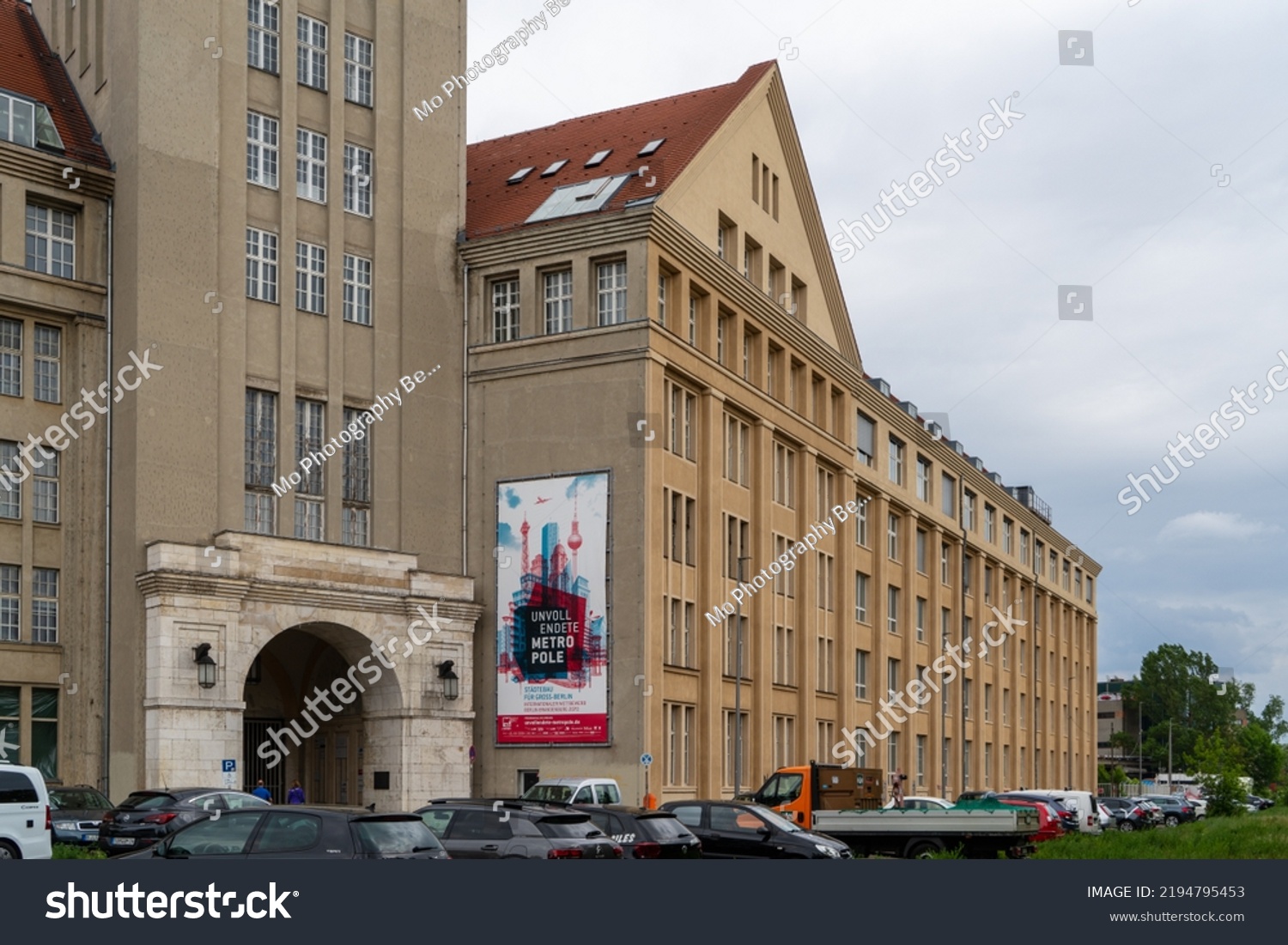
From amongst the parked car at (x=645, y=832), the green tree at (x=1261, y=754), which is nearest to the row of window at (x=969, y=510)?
the parked car at (x=645, y=832)

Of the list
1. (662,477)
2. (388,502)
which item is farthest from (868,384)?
(388,502)

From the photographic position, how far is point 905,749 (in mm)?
70625

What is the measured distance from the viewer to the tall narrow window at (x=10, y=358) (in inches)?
1571

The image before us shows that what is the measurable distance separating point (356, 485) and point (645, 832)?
846 inches

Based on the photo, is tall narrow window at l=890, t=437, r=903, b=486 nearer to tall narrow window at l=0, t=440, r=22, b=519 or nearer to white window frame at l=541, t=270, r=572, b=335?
white window frame at l=541, t=270, r=572, b=335

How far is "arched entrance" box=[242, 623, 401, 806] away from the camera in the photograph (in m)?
44.6

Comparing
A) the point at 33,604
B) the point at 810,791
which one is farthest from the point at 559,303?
the point at 33,604

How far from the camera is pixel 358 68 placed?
153ft

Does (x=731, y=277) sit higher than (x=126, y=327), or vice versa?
(x=731, y=277)

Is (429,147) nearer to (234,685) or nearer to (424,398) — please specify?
(424,398)

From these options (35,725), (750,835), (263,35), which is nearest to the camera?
(750,835)

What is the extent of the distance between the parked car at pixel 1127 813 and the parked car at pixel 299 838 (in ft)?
152

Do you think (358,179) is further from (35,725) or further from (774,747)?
(774,747)

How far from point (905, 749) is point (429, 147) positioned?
35.7 meters
